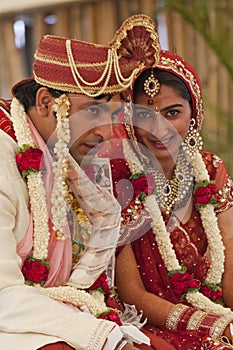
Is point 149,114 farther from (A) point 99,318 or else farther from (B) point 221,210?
Result: (A) point 99,318

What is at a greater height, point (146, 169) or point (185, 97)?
point (185, 97)

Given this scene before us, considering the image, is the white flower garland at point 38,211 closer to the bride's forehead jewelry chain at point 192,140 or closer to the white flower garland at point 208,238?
the white flower garland at point 208,238

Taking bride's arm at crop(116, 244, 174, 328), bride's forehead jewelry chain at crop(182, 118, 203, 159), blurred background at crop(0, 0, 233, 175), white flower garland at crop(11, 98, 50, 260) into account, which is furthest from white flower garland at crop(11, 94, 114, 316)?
blurred background at crop(0, 0, 233, 175)

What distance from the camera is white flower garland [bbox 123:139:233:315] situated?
274 cm

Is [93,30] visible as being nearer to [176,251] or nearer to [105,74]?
[176,251]

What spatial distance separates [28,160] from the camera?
94.7 inches

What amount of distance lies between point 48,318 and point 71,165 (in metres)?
0.49

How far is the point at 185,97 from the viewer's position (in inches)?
110

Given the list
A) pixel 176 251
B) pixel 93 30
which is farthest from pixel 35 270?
pixel 93 30

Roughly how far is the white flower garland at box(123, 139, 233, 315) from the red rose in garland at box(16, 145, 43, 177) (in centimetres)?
46

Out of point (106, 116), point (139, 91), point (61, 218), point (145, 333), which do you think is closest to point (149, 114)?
point (139, 91)

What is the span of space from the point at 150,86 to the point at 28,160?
55 cm

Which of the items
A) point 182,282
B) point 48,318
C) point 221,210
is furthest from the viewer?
point 221,210

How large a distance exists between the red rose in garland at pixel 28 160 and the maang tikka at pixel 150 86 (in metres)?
0.50
